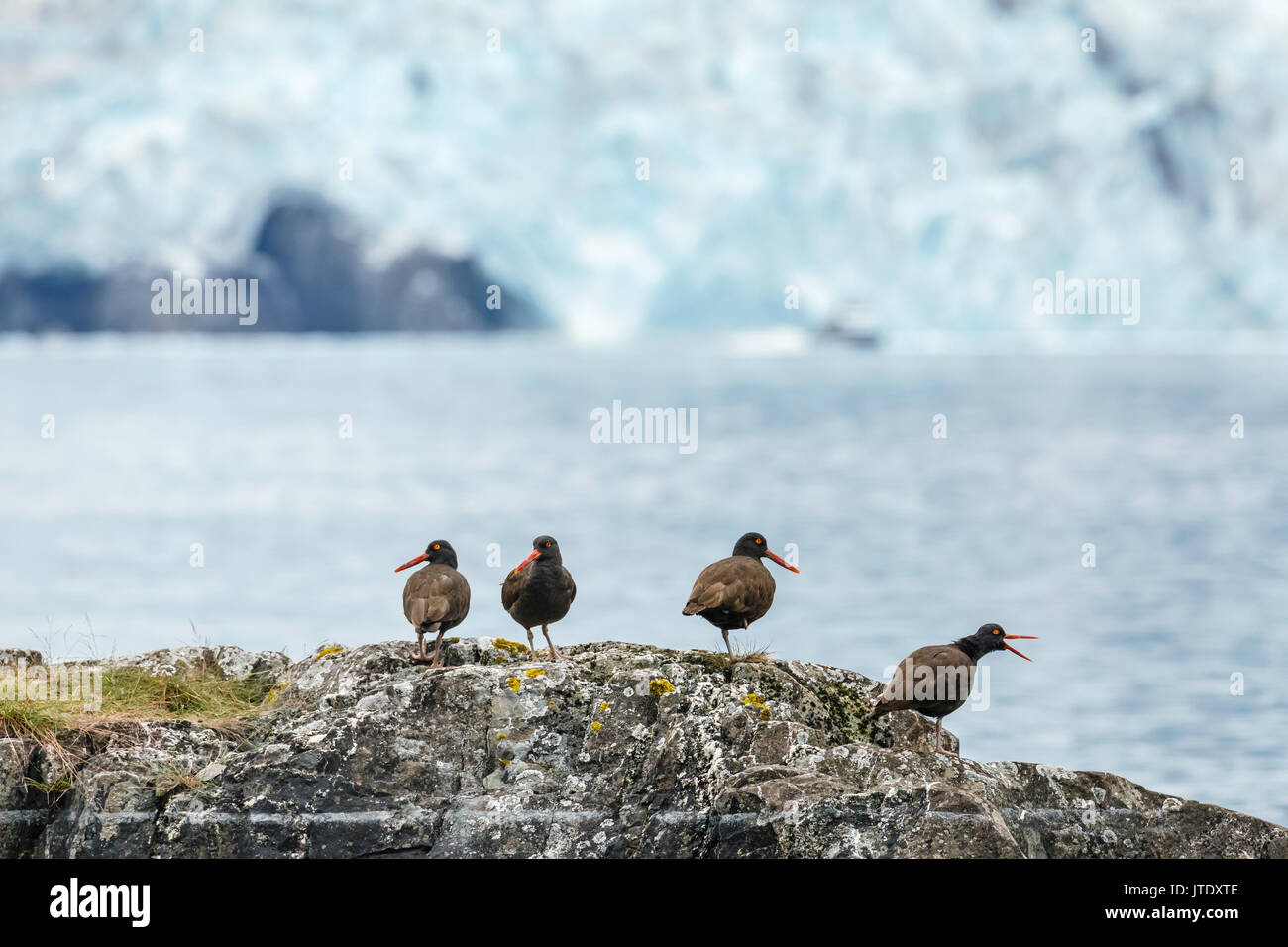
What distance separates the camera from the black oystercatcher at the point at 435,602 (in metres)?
9.62

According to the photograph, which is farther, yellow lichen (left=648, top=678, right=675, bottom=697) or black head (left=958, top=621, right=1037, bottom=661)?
black head (left=958, top=621, right=1037, bottom=661)

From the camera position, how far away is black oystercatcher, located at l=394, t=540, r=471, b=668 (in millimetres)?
9625

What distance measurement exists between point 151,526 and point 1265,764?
52.5 meters

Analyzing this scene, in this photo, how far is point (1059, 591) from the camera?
5403cm

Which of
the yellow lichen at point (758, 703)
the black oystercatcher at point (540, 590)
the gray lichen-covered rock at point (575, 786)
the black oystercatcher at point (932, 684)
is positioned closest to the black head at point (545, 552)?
the black oystercatcher at point (540, 590)

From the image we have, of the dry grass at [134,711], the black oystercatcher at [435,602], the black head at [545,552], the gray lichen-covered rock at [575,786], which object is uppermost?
the black head at [545,552]

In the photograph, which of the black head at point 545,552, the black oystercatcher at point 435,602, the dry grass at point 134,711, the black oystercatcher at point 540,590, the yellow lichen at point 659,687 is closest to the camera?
the dry grass at point 134,711

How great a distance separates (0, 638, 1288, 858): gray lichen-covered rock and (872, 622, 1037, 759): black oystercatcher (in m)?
0.43

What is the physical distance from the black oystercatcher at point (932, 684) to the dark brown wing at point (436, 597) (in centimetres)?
295

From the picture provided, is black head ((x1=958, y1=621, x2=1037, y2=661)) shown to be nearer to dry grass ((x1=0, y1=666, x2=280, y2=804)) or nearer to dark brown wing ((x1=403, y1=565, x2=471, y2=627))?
dark brown wing ((x1=403, y1=565, x2=471, y2=627))

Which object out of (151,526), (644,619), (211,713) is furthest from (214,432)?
(211,713)

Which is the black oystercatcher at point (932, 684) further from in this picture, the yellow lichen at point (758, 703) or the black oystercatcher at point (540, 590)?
the black oystercatcher at point (540, 590)

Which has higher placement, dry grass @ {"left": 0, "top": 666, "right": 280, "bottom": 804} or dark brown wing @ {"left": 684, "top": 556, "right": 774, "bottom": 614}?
dark brown wing @ {"left": 684, "top": 556, "right": 774, "bottom": 614}

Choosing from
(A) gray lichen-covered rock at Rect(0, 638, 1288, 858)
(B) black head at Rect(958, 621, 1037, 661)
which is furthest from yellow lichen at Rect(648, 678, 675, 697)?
(B) black head at Rect(958, 621, 1037, 661)
